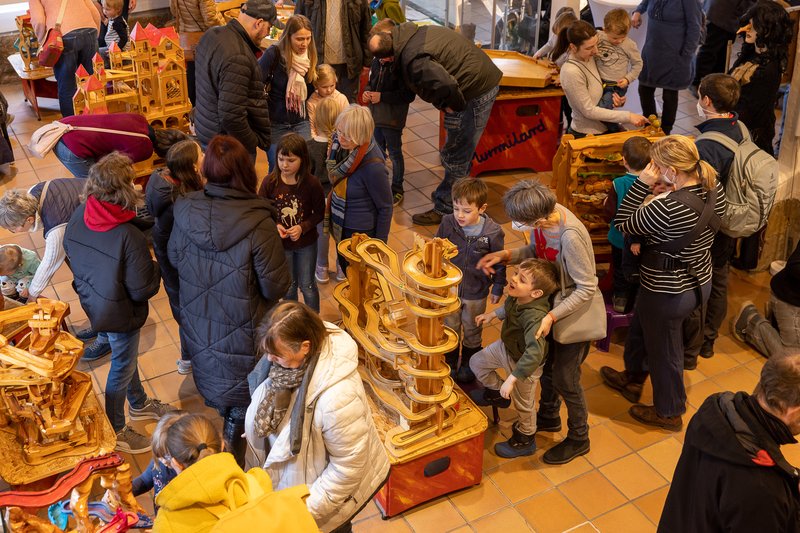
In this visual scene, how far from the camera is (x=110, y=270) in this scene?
402 centimetres

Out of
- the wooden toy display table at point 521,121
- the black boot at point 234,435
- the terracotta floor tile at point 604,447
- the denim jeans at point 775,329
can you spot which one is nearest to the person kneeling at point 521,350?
the terracotta floor tile at point 604,447

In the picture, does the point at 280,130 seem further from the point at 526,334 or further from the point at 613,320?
the point at 526,334

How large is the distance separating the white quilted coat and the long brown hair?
2.94 meters

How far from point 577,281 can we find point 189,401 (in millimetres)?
2350

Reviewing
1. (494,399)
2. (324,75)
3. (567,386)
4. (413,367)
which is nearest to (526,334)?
(567,386)

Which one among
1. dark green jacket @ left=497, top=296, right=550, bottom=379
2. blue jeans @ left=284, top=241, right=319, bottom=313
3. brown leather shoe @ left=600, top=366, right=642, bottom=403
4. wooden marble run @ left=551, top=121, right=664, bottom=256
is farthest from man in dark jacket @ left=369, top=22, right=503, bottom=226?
dark green jacket @ left=497, top=296, right=550, bottom=379

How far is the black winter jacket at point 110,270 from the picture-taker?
4.02 metres

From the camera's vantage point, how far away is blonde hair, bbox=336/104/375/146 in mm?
4613

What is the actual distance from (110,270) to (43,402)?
686mm

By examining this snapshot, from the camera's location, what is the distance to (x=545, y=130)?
7164 millimetres

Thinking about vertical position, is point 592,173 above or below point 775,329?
above

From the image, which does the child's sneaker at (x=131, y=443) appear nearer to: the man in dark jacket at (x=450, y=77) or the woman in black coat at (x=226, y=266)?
the woman in black coat at (x=226, y=266)

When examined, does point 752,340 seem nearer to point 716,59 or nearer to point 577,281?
point 577,281

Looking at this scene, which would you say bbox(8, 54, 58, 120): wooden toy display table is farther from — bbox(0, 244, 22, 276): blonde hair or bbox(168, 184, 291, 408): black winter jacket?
bbox(168, 184, 291, 408): black winter jacket
